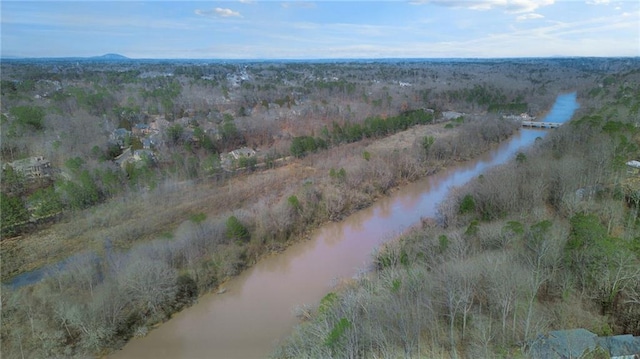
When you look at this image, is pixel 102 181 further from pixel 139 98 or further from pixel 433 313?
pixel 139 98

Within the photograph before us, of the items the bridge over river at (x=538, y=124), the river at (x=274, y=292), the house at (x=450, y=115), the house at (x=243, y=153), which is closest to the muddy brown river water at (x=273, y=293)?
the river at (x=274, y=292)

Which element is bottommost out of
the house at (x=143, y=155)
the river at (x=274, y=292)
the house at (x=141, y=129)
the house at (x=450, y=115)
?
the river at (x=274, y=292)

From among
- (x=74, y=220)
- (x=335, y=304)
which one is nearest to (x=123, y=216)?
(x=74, y=220)

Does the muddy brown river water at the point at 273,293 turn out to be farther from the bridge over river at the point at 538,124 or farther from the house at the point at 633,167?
the bridge over river at the point at 538,124

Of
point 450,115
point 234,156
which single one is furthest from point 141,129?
point 450,115

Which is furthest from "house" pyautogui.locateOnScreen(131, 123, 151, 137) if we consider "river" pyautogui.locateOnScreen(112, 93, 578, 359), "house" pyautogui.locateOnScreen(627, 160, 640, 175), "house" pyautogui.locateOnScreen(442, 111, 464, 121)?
"house" pyautogui.locateOnScreen(627, 160, 640, 175)
